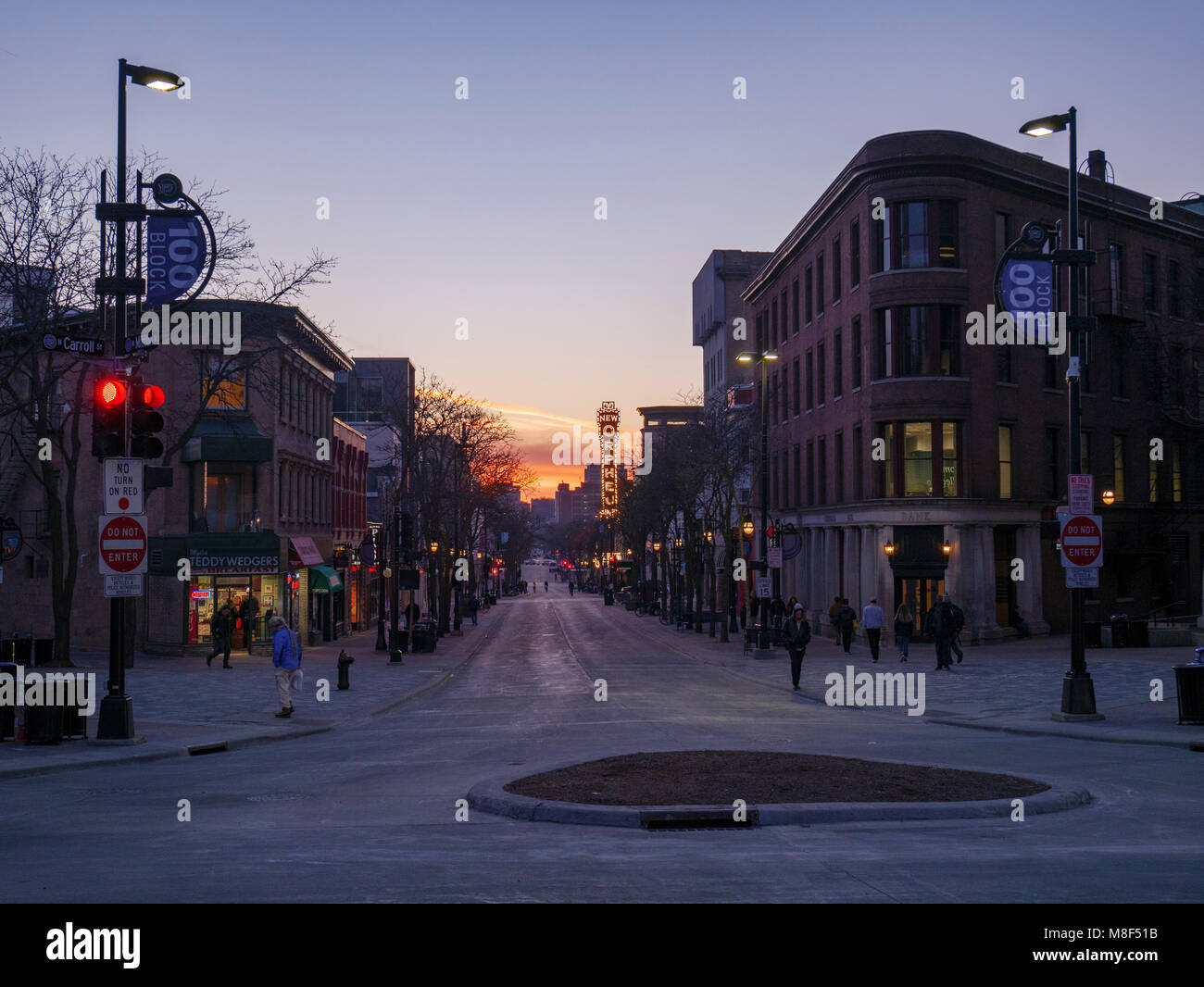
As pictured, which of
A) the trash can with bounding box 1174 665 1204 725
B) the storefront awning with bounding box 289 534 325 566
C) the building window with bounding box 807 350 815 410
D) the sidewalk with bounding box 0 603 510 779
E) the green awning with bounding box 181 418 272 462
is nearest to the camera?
the sidewalk with bounding box 0 603 510 779

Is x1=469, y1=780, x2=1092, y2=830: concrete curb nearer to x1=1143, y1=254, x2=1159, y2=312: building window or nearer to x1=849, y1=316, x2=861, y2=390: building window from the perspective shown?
x1=849, y1=316, x2=861, y2=390: building window

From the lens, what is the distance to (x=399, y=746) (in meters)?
18.0

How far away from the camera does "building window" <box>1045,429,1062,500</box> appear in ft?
158

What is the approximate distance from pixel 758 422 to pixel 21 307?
39.6 metres

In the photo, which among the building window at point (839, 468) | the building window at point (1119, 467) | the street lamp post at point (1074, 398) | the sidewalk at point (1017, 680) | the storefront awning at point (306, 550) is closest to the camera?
the sidewalk at point (1017, 680)

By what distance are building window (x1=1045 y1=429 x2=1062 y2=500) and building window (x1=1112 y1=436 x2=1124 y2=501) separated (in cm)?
521

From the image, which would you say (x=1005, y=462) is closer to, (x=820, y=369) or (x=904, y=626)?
(x=820, y=369)

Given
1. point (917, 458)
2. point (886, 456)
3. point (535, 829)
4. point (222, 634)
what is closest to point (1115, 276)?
point (917, 458)

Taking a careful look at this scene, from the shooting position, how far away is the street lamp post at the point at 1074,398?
2016 centimetres

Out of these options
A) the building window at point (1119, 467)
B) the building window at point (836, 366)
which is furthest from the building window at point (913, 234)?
the building window at point (1119, 467)

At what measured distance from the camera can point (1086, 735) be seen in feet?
60.8

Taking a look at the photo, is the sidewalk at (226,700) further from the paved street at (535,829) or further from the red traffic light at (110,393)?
the red traffic light at (110,393)

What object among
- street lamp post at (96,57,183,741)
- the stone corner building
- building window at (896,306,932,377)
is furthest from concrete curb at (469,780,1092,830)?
building window at (896,306,932,377)

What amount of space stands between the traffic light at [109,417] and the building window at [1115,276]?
4493cm
